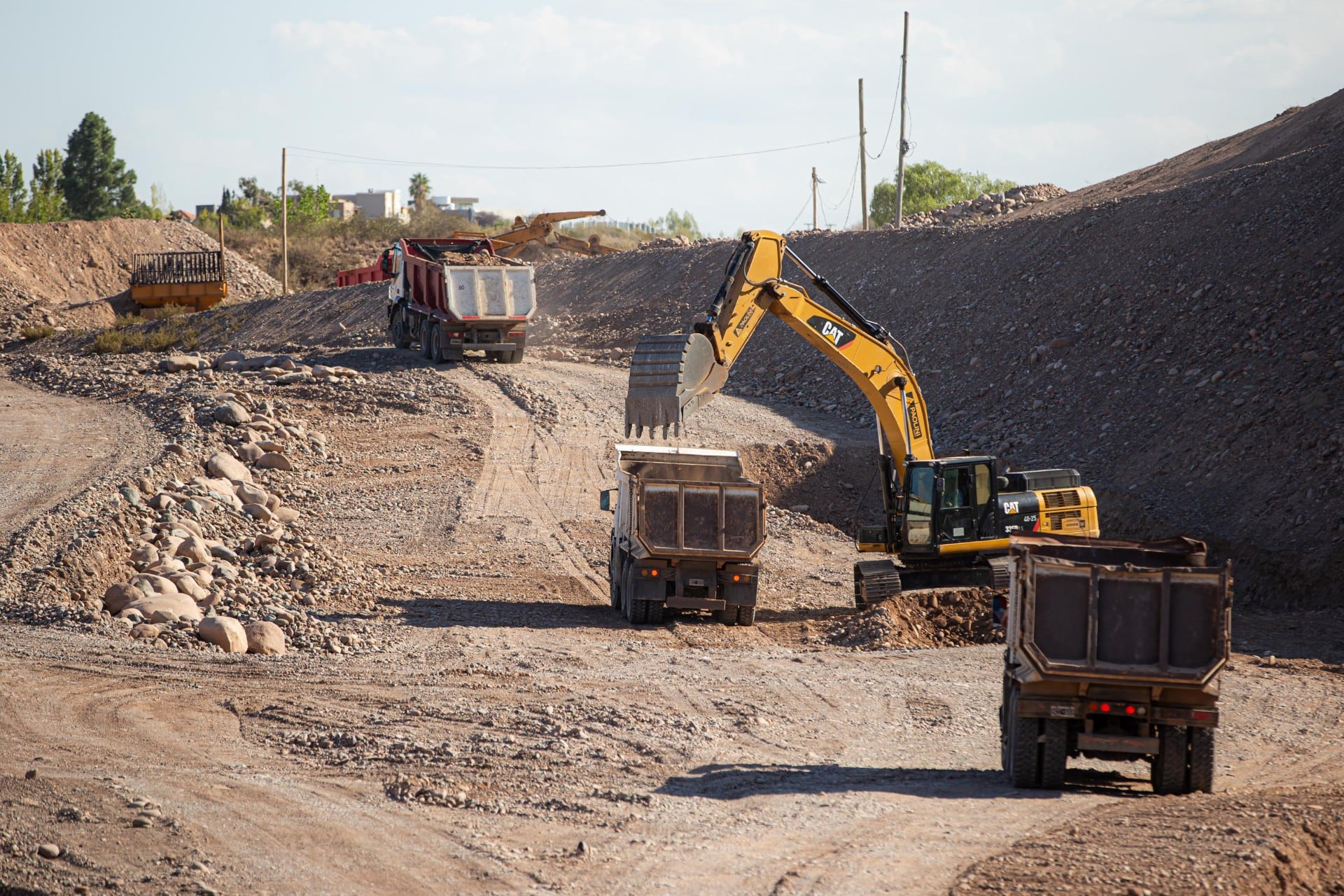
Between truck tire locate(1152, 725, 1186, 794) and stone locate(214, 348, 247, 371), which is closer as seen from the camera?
truck tire locate(1152, 725, 1186, 794)

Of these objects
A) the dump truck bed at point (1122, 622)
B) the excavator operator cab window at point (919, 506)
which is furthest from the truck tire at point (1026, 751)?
the excavator operator cab window at point (919, 506)

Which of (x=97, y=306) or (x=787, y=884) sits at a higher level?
(x=97, y=306)

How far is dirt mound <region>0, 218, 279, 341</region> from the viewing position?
51094 mm

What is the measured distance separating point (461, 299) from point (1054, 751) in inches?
903

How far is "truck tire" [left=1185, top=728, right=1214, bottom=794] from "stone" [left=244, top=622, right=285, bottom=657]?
9.04 metres

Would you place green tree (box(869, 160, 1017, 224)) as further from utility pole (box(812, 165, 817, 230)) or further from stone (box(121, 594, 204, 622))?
stone (box(121, 594, 204, 622))

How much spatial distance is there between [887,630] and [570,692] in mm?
5313

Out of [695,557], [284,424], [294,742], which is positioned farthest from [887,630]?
[284,424]

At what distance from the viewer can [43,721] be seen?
1021 cm

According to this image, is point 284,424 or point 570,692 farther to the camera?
point 284,424

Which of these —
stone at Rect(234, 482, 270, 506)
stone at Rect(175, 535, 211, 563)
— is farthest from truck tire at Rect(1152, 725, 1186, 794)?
stone at Rect(234, 482, 270, 506)

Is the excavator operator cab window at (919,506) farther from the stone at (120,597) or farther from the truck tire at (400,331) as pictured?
the truck tire at (400,331)

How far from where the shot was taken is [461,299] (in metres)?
30.0

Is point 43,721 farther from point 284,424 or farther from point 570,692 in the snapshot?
point 284,424
